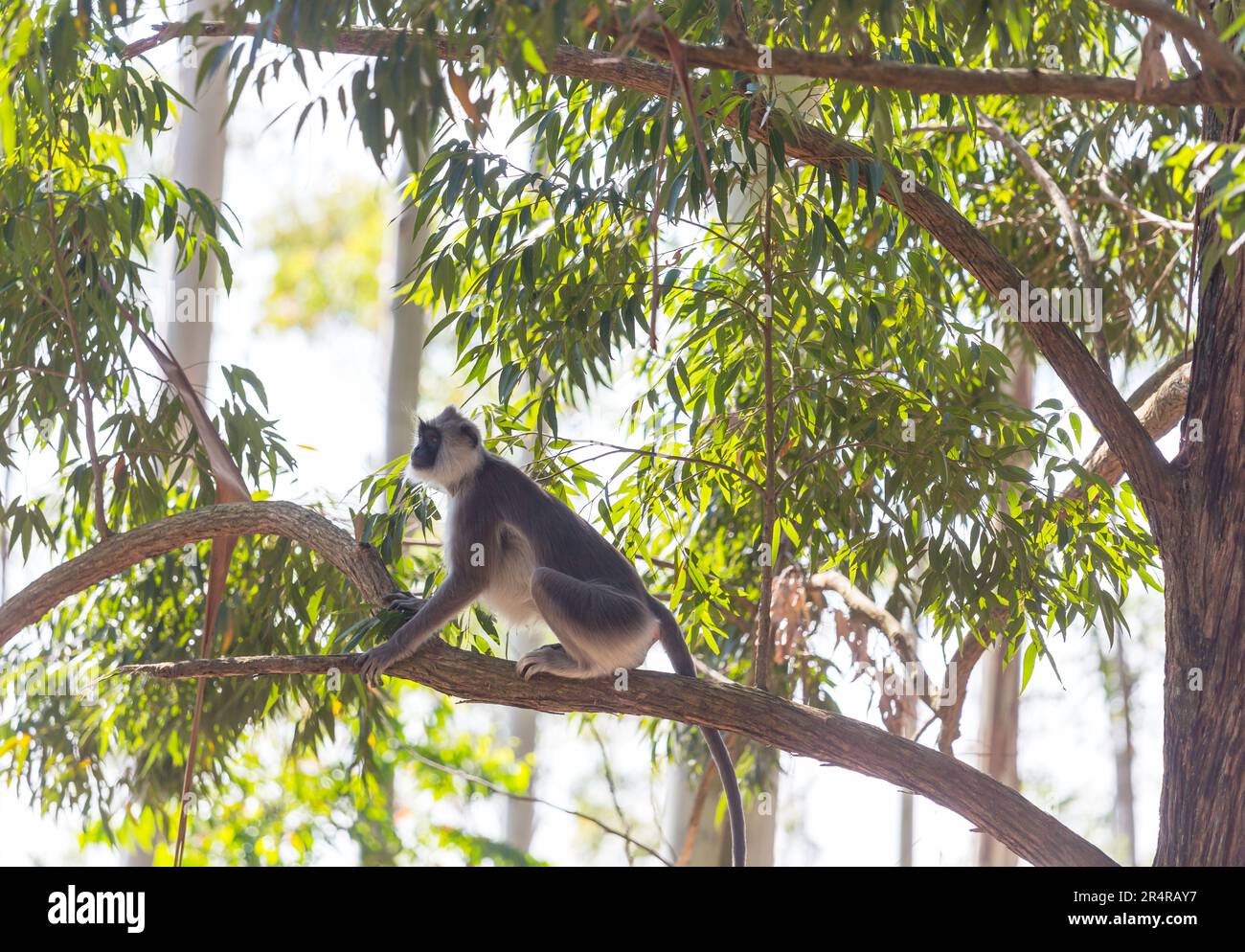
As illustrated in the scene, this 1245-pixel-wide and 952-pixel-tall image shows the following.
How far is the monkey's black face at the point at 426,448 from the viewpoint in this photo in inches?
166

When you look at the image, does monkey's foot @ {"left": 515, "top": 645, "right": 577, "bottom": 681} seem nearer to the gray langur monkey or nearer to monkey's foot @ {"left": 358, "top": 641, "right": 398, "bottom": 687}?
the gray langur monkey

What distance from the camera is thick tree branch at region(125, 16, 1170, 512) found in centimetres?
354

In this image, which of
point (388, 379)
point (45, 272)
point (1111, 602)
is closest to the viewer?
point (1111, 602)

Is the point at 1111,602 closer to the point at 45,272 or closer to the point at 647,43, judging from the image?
the point at 647,43

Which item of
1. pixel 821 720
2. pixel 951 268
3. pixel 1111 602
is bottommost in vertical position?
pixel 821 720

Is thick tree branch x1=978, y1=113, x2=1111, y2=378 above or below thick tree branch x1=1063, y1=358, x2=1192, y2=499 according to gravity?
above

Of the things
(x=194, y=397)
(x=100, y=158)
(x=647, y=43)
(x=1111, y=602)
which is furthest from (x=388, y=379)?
(x=647, y=43)

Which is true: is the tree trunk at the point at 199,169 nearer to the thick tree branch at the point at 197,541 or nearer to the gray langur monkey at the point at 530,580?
the thick tree branch at the point at 197,541

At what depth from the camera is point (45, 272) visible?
4492mm

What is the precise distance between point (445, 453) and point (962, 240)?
183 cm

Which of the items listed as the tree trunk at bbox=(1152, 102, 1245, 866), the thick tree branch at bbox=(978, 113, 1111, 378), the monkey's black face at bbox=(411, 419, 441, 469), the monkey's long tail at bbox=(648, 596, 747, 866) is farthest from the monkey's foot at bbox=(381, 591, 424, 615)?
the thick tree branch at bbox=(978, 113, 1111, 378)

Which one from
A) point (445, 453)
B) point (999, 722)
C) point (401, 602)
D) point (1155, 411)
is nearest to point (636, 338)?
point (445, 453)

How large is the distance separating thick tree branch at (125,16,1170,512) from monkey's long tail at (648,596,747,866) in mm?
1418
